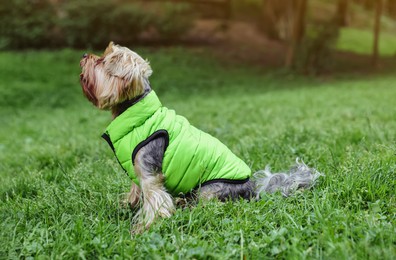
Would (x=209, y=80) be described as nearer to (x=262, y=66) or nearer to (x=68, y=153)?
(x=262, y=66)

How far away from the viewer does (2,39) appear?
21.7m

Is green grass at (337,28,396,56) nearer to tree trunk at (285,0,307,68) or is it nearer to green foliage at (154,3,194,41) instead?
Answer: tree trunk at (285,0,307,68)

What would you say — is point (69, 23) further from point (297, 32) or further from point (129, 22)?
point (297, 32)

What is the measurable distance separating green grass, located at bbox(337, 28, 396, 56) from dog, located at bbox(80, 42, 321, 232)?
29.5 metres

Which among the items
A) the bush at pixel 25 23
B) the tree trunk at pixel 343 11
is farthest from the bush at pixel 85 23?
the tree trunk at pixel 343 11

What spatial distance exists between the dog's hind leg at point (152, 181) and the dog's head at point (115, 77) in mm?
462

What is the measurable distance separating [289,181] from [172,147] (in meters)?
1.01

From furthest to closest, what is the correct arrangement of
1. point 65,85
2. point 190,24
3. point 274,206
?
point 190,24
point 65,85
point 274,206

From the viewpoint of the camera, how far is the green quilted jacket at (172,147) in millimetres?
3973

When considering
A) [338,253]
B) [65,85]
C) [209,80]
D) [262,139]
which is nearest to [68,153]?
[262,139]

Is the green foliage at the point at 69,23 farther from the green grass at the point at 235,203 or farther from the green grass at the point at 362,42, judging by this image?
A: the green grass at the point at 362,42

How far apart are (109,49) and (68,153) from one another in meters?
2.90

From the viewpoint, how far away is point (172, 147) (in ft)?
13.1

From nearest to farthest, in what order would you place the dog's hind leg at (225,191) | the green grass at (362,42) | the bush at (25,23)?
the dog's hind leg at (225,191)
the bush at (25,23)
the green grass at (362,42)
